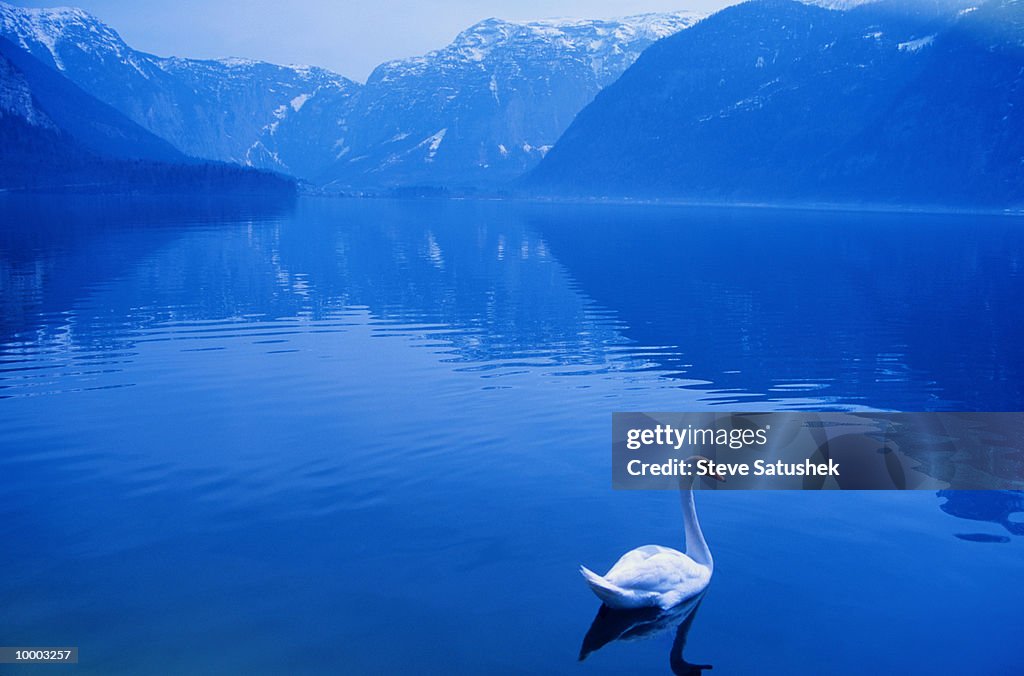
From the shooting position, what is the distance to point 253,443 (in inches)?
896

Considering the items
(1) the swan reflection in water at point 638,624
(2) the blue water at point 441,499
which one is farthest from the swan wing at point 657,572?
(2) the blue water at point 441,499

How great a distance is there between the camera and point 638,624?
13789 mm

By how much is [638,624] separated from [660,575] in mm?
869

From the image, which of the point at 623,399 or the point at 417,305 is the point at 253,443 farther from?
the point at 417,305

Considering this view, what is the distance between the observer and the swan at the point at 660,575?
13242 millimetres

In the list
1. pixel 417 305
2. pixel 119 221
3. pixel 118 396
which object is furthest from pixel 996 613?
pixel 119 221

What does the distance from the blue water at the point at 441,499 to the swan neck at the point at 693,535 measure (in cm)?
66
